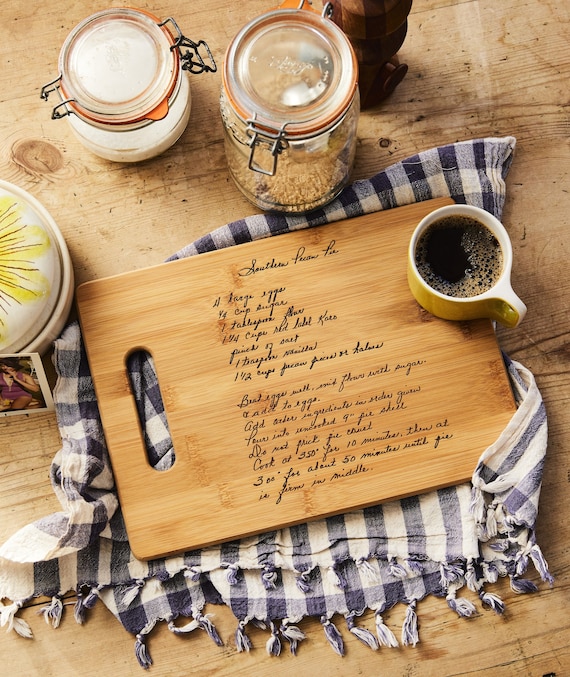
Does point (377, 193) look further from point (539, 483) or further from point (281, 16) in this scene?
point (539, 483)

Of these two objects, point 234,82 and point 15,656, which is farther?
point 15,656

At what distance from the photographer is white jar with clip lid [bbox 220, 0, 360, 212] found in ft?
2.69

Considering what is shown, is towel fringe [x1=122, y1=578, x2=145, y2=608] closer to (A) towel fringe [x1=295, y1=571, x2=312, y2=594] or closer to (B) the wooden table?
(B) the wooden table

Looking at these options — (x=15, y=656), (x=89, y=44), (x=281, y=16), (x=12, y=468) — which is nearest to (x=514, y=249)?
(x=281, y=16)

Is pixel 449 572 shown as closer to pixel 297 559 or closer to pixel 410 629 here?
pixel 410 629

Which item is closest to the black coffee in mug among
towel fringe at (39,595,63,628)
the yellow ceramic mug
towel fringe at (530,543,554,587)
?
the yellow ceramic mug

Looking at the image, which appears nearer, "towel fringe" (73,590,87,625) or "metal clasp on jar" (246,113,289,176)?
"metal clasp on jar" (246,113,289,176)

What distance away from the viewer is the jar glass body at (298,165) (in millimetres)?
877

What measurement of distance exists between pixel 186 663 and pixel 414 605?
0.32 meters

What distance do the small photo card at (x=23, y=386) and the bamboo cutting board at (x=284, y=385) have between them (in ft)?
0.23

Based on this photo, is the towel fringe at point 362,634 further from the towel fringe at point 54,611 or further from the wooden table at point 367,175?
the towel fringe at point 54,611

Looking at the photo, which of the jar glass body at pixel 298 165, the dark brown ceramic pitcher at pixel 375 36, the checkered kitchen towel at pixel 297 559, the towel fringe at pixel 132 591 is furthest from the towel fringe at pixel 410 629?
the dark brown ceramic pitcher at pixel 375 36

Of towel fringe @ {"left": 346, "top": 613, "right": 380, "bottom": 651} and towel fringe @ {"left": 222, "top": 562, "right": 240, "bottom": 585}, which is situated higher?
towel fringe @ {"left": 222, "top": 562, "right": 240, "bottom": 585}

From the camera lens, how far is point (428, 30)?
1054mm
